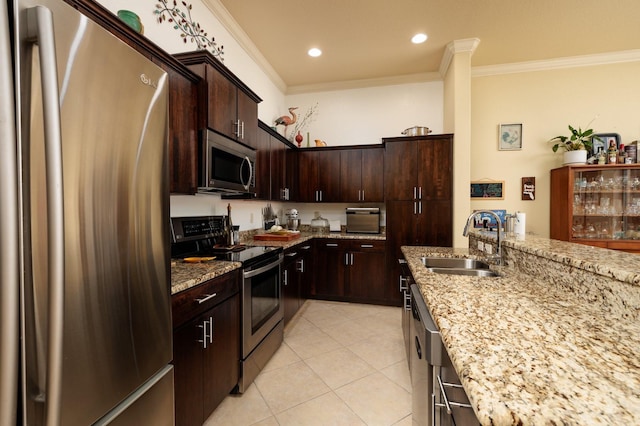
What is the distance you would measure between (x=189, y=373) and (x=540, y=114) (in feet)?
15.6

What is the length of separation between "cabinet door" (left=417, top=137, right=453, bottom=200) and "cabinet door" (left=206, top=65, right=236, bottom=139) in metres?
2.31

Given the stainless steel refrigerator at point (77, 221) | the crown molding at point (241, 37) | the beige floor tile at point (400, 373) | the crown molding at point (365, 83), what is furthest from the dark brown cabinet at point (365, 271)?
the stainless steel refrigerator at point (77, 221)

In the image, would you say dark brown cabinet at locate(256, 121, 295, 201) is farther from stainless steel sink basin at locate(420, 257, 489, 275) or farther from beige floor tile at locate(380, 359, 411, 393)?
beige floor tile at locate(380, 359, 411, 393)

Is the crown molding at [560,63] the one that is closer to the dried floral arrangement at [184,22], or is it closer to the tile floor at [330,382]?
the dried floral arrangement at [184,22]

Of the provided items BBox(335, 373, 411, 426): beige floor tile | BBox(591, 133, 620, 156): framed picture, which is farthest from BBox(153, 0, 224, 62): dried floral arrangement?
BBox(591, 133, 620, 156): framed picture

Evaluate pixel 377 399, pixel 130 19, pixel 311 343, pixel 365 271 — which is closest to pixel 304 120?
pixel 365 271

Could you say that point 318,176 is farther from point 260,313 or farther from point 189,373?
point 189,373

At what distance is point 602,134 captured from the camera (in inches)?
136

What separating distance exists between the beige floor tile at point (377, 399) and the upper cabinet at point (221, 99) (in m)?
2.09

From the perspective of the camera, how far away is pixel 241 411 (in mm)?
1695

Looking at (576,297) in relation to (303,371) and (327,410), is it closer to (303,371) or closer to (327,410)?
(327,410)

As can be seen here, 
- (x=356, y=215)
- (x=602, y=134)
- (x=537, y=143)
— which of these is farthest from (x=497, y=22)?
(x=356, y=215)

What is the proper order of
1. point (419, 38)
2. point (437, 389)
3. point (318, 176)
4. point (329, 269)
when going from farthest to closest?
point (318, 176) → point (329, 269) → point (419, 38) → point (437, 389)

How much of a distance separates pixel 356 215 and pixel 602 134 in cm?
326
